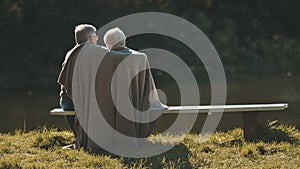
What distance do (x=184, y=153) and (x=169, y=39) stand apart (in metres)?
15.6

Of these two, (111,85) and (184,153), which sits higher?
(111,85)

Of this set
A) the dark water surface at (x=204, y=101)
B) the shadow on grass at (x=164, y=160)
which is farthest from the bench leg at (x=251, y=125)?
the dark water surface at (x=204, y=101)

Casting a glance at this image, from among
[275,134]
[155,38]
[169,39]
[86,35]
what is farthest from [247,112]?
[169,39]

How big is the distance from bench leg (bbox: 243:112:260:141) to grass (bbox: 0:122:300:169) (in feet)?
0.23

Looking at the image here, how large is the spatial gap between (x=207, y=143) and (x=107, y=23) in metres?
15.1

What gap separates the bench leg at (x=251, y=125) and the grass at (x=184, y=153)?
7 centimetres

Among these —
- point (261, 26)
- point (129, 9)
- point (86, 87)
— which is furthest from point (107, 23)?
point (86, 87)

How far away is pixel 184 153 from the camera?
16.3ft

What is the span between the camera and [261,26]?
72.7 feet

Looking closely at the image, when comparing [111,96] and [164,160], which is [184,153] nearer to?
[164,160]

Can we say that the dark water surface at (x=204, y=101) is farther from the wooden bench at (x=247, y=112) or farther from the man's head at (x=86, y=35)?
the man's head at (x=86, y=35)

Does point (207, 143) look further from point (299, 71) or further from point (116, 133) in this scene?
point (299, 71)

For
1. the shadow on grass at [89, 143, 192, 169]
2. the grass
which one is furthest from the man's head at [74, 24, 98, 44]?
the shadow on grass at [89, 143, 192, 169]

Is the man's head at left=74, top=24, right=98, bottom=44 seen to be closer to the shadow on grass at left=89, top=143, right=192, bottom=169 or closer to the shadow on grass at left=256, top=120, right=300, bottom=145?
the shadow on grass at left=89, top=143, right=192, bottom=169
